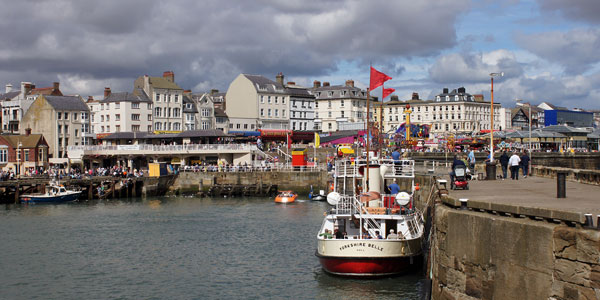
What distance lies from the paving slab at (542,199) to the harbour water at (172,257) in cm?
543

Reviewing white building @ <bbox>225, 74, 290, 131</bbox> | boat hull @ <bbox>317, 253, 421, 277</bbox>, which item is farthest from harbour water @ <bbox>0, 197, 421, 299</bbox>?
white building @ <bbox>225, 74, 290, 131</bbox>

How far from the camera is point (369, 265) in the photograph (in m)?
27.9

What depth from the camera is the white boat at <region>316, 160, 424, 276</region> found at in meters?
27.9

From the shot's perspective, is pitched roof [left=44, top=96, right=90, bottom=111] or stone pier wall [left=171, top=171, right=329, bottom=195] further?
pitched roof [left=44, top=96, right=90, bottom=111]

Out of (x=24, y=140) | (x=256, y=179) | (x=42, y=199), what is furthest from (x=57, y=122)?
(x=256, y=179)

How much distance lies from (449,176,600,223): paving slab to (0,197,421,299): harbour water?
5.43 metres

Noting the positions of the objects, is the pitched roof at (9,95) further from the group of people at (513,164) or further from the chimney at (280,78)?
the group of people at (513,164)

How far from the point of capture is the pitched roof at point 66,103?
99312mm

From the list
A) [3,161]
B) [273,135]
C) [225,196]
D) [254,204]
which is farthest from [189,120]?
[254,204]

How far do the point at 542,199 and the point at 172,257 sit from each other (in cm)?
2124

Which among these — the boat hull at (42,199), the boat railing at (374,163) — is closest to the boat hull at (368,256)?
the boat railing at (374,163)

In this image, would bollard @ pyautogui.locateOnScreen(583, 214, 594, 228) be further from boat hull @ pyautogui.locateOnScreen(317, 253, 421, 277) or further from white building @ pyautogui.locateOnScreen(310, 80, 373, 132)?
white building @ pyautogui.locateOnScreen(310, 80, 373, 132)

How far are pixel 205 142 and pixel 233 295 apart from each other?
2505 inches

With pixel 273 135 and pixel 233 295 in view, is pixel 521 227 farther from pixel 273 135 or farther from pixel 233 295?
pixel 273 135
